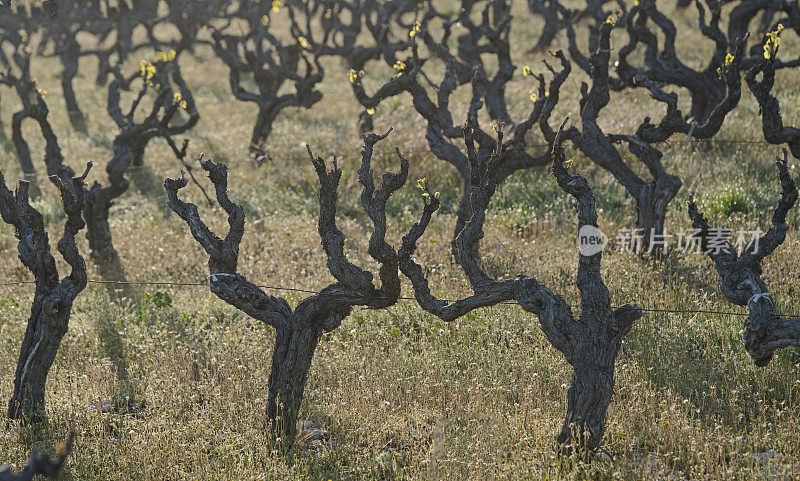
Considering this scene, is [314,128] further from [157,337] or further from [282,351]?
[282,351]

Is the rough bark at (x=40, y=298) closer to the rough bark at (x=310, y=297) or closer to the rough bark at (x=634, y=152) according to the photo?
the rough bark at (x=310, y=297)

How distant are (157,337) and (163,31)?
40.9m

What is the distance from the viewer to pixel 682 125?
10.5 meters

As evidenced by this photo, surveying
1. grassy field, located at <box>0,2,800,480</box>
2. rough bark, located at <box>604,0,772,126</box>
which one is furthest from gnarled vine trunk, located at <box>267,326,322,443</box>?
rough bark, located at <box>604,0,772,126</box>

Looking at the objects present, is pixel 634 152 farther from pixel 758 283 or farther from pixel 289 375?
pixel 289 375

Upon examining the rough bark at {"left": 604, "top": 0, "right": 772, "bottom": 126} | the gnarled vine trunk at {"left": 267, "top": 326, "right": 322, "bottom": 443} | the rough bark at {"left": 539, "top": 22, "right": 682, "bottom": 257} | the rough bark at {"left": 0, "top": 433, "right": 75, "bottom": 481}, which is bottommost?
the rough bark at {"left": 0, "top": 433, "right": 75, "bottom": 481}

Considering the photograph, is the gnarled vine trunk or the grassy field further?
the gnarled vine trunk

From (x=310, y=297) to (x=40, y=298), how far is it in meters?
2.75

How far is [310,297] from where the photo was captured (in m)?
6.90

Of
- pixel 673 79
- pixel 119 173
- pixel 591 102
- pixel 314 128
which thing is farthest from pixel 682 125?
pixel 314 128

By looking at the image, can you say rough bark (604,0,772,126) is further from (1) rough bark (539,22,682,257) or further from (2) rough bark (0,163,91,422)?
(2) rough bark (0,163,91,422)

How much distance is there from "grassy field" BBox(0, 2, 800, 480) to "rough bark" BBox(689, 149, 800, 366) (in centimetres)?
86

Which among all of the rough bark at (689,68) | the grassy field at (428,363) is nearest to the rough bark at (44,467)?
the grassy field at (428,363)

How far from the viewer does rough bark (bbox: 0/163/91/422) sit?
7.34m
